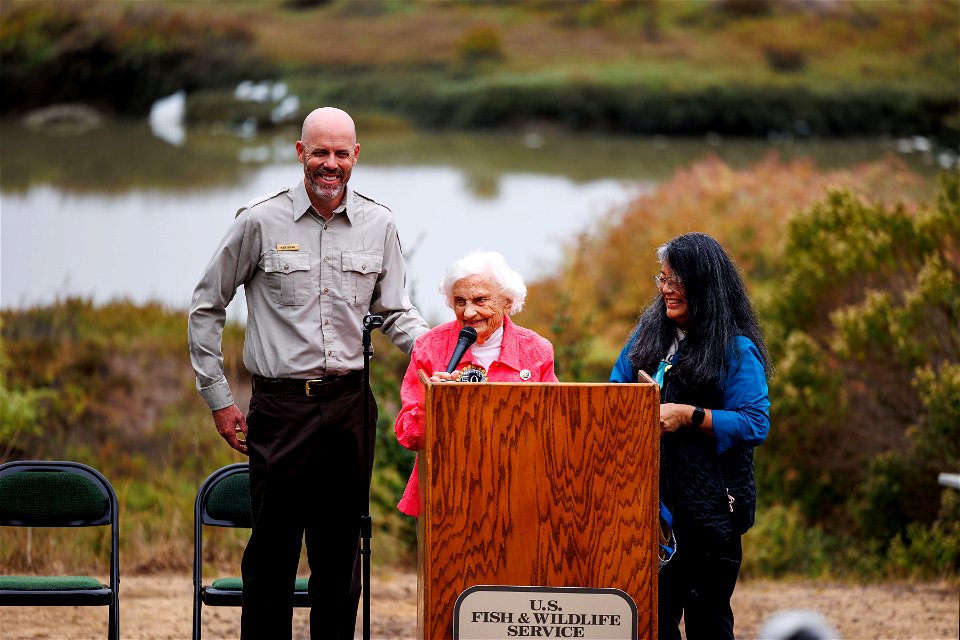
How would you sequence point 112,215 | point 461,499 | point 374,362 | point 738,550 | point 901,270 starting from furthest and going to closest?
1. point 112,215
2. point 901,270
3. point 374,362
4. point 738,550
5. point 461,499

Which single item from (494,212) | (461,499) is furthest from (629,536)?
(494,212)

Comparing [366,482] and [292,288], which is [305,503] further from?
[292,288]

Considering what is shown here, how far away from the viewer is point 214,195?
16625 mm

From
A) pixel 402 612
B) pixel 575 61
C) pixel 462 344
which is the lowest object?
pixel 402 612

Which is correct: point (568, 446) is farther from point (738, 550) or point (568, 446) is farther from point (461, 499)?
point (738, 550)

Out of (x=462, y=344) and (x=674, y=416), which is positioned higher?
(x=462, y=344)

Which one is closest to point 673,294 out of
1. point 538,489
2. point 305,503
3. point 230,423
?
point 538,489

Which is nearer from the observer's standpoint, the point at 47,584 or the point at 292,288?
the point at 292,288

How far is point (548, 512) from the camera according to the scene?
3451 mm

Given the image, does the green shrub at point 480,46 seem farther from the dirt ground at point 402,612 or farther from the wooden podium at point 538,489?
the wooden podium at point 538,489

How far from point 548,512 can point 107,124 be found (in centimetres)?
1405

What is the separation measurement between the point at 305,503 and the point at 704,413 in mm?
1296

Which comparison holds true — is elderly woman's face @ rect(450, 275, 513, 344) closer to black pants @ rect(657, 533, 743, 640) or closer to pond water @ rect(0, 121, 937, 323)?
black pants @ rect(657, 533, 743, 640)

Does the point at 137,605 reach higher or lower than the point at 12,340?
lower
